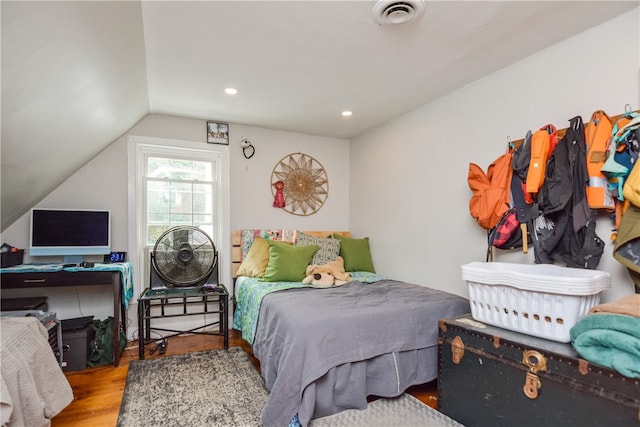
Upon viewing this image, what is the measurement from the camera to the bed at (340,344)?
5.73 feet

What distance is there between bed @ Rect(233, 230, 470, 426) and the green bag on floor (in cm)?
116

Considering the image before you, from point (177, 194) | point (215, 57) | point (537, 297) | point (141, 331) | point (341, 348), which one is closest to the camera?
point (537, 297)

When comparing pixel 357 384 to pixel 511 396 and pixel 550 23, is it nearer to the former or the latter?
pixel 511 396

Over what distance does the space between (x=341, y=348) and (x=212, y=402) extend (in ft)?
2.97

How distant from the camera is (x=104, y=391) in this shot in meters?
2.21

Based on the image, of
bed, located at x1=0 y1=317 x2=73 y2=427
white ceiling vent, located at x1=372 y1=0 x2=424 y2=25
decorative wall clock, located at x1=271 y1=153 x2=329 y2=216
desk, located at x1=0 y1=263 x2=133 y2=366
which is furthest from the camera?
decorative wall clock, located at x1=271 y1=153 x2=329 y2=216

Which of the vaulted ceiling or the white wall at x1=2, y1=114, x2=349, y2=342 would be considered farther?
the white wall at x1=2, y1=114, x2=349, y2=342

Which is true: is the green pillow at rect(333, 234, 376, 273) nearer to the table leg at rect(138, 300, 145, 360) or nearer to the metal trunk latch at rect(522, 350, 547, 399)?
the table leg at rect(138, 300, 145, 360)

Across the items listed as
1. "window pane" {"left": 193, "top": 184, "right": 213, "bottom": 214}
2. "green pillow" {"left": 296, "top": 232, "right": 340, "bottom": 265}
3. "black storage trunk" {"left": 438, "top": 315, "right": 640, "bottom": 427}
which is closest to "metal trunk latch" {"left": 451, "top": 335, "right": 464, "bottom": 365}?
"black storage trunk" {"left": 438, "top": 315, "right": 640, "bottom": 427}

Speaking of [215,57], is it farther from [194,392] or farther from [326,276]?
[194,392]

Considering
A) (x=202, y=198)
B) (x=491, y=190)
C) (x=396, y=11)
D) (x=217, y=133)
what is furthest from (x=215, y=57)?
(x=491, y=190)

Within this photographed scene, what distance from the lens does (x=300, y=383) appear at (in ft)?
5.71

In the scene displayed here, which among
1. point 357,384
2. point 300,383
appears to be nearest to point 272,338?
point 300,383

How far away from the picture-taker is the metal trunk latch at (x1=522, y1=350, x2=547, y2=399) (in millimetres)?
1438
